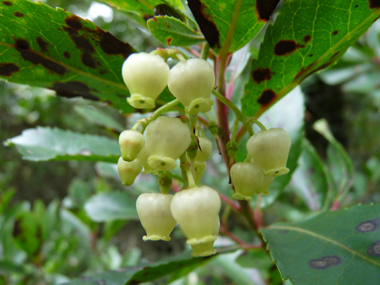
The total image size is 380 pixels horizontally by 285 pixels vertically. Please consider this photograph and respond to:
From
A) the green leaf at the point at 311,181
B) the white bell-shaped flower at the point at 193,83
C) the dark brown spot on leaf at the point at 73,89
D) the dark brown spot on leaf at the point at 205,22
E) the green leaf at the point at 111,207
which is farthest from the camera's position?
the green leaf at the point at 111,207

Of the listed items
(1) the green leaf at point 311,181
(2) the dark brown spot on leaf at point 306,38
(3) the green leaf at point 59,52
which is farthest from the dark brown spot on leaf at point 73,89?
(1) the green leaf at point 311,181

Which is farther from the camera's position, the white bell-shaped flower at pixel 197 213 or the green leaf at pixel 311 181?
the green leaf at pixel 311 181

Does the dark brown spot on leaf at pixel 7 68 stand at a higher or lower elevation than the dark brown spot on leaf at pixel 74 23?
lower

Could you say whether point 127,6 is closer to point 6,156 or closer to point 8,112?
point 8,112

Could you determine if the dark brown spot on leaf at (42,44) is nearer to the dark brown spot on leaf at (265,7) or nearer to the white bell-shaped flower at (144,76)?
the white bell-shaped flower at (144,76)

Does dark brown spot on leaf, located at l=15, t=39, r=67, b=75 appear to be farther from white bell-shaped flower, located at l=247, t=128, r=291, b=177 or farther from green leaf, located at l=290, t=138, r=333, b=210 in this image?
green leaf, located at l=290, t=138, r=333, b=210

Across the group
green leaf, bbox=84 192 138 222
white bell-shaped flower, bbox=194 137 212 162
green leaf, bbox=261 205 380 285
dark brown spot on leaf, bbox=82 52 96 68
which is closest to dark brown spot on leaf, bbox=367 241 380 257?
green leaf, bbox=261 205 380 285

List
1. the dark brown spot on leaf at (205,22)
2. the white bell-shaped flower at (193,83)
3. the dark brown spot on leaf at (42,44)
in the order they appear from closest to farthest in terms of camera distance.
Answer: the white bell-shaped flower at (193,83) < the dark brown spot on leaf at (205,22) < the dark brown spot on leaf at (42,44)

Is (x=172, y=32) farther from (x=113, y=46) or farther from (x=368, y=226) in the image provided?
(x=368, y=226)
